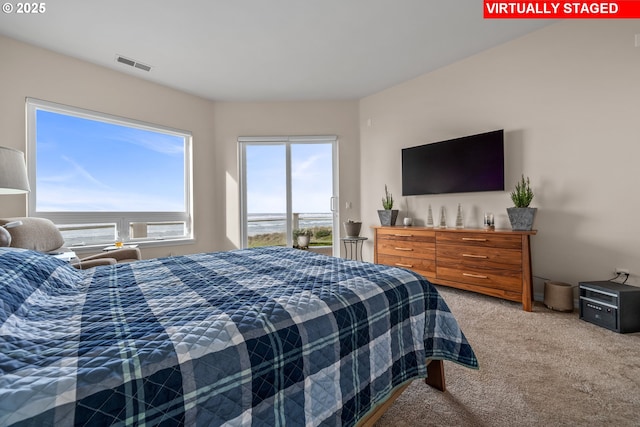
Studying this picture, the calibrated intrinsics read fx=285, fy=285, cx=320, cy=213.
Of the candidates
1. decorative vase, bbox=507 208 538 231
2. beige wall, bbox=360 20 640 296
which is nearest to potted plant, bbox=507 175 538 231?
decorative vase, bbox=507 208 538 231

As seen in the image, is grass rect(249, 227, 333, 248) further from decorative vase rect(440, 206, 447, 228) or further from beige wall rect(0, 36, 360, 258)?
decorative vase rect(440, 206, 447, 228)

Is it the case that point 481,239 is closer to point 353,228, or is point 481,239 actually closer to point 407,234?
point 407,234

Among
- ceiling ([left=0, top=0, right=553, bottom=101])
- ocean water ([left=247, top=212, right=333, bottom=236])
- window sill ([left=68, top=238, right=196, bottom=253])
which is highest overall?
ceiling ([left=0, top=0, right=553, bottom=101])

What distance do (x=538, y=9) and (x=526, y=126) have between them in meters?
1.06

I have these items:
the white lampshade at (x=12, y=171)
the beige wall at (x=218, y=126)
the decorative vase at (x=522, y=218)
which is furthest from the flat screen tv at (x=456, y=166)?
the white lampshade at (x=12, y=171)

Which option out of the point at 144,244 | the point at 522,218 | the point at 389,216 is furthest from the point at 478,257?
the point at 144,244

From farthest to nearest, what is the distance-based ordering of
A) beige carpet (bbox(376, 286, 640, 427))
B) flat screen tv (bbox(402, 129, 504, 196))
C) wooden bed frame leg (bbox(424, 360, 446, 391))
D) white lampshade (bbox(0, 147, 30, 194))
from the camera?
flat screen tv (bbox(402, 129, 504, 196))
white lampshade (bbox(0, 147, 30, 194))
wooden bed frame leg (bbox(424, 360, 446, 391))
beige carpet (bbox(376, 286, 640, 427))

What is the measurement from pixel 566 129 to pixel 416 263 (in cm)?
197

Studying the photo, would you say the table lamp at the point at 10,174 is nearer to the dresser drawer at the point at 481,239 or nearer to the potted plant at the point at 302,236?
the potted plant at the point at 302,236

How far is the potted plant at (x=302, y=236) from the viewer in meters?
4.36

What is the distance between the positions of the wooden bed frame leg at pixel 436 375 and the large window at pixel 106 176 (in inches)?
148

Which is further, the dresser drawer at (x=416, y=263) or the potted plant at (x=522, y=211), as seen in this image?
the dresser drawer at (x=416, y=263)

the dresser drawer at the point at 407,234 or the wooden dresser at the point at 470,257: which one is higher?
the dresser drawer at the point at 407,234

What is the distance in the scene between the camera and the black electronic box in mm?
2125
